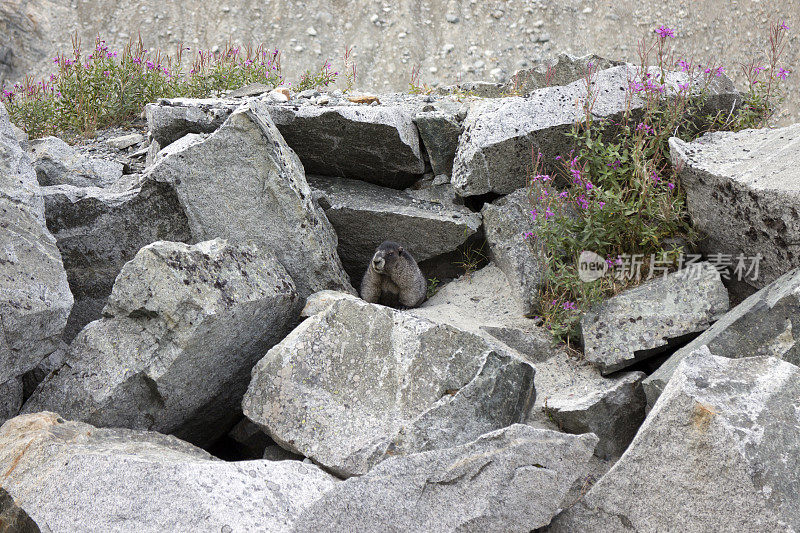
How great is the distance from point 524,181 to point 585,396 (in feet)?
8.28

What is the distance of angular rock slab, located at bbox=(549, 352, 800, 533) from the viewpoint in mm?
3254

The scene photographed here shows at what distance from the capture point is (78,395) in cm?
459

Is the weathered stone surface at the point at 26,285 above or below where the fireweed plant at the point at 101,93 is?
below

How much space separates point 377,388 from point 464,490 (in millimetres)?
1297

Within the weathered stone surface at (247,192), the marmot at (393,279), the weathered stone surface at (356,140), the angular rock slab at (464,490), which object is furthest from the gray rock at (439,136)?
→ the angular rock slab at (464,490)

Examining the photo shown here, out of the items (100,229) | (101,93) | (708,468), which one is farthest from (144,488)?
(101,93)

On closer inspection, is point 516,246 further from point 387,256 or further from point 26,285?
point 26,285

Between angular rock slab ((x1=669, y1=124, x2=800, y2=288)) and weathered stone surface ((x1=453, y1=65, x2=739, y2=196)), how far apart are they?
0.77m

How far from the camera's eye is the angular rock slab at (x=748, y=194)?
5.00 m

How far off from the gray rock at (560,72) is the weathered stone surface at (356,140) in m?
1.72

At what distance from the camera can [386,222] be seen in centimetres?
699

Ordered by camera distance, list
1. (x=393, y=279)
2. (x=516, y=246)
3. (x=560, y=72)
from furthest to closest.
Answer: (x=560, y=72), (x=393, y=279), (x=516, y=246)

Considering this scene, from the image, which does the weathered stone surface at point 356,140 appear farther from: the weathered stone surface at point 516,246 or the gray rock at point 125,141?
the gray rock at point 125,141

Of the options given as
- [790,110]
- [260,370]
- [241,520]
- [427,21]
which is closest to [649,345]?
[260,370]
